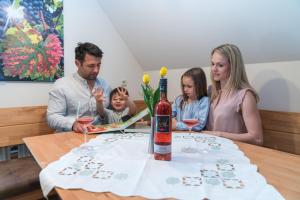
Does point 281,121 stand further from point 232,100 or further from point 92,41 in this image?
point 92,41

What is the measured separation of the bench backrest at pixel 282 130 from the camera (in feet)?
5.13

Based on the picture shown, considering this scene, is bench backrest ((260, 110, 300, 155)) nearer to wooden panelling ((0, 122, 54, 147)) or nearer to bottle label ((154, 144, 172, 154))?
bottle label ((154, 144, 172, 154))

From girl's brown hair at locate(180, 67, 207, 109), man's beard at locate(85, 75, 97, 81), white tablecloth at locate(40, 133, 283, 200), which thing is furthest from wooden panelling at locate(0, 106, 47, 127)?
girl's brown hair at locate(180, 67, 207, 109)

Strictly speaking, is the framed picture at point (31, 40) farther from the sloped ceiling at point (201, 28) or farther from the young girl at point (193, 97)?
the young girl at point (193, 97)

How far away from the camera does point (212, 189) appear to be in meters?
0.67

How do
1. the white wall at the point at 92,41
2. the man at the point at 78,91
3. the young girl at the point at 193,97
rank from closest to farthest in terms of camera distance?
the young girl at the point at 193,97
the man at the point at 78,91
the white wall at the point at 92,41

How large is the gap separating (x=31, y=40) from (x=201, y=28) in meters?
1.51

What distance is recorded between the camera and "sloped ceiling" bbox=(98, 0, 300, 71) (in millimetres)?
1507

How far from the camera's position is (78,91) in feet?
6.17

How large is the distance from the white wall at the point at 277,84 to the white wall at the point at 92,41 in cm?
148

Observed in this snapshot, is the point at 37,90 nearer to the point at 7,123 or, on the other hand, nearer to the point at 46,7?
the point at 7,123

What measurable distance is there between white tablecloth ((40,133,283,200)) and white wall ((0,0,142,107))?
1.32 meters

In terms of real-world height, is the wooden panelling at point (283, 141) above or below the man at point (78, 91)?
below

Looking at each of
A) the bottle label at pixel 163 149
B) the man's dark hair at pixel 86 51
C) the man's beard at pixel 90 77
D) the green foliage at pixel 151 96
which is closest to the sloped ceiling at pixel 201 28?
the man's dark hair at pixel 86 51
